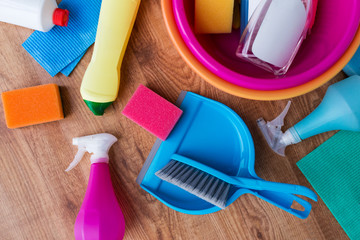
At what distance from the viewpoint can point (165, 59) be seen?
49 centimetres

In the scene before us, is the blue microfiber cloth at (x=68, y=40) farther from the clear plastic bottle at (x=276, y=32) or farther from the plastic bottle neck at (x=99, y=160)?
the clear plastic bottle at (x=276, y=32)

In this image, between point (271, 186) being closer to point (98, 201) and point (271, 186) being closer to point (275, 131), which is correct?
point (275, 131)

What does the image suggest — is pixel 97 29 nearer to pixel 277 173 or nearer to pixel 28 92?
pixel 28 92

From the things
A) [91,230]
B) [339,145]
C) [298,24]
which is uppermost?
[298,24]

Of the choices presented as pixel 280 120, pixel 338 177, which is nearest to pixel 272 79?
pixel 280 120

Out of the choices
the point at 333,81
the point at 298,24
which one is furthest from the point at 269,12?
the point at 333,81

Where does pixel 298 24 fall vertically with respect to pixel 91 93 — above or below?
above

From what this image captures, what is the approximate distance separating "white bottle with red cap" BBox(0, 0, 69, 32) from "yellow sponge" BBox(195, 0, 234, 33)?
21cm

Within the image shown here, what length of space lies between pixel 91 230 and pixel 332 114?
408 millimetres

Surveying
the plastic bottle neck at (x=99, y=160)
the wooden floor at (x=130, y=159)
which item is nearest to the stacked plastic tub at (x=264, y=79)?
the wooden floor at (x=130, y=159)

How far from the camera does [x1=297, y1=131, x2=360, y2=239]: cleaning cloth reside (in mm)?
482

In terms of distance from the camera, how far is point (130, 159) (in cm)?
50

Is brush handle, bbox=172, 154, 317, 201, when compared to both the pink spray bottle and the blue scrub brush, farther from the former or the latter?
the pink spray bottle

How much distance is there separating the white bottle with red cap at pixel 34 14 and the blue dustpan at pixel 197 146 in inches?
9.1
